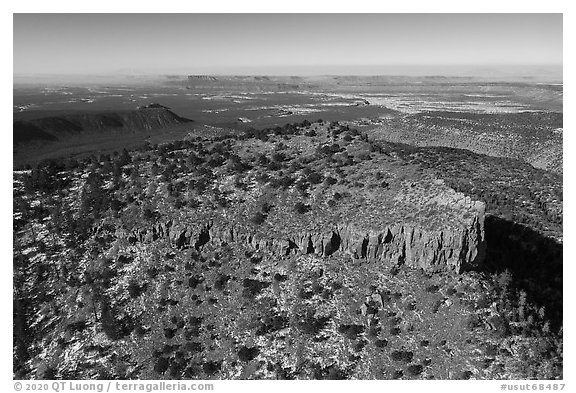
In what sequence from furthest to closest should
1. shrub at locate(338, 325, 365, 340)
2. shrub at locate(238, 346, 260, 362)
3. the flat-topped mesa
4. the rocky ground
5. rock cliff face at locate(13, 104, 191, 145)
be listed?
rock cliff face at locate(13, 104, 191, 145)
the flat-topped mesa
shrub at locate(338, 325, 365, 340)
shrub at locate(238, 346, 260, 362)
the rocky ground

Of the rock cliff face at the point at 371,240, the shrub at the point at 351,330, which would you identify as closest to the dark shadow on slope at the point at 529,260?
the rock cliff face at the point at 371,240

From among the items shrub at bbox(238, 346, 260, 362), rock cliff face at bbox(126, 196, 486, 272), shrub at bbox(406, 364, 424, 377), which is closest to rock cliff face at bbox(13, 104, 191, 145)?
rock cliff face at bbox(126, 196, 486, 272)

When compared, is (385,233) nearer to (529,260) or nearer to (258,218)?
(258,218)

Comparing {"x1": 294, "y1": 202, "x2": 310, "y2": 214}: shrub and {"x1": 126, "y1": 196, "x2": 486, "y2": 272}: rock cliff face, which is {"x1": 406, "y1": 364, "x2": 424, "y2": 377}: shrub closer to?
{"x1": 126, "y1": 196, "x2": 486, "y2": 272}: rock cliff face

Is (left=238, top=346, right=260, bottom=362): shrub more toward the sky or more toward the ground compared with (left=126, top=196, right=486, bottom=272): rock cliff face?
more toward the ground

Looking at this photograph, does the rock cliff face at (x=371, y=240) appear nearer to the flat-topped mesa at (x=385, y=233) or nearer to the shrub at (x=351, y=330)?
the flat-topped mesa at (x=385, y=233)

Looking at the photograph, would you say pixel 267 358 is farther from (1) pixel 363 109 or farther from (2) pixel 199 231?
(1) pixel 363 109
